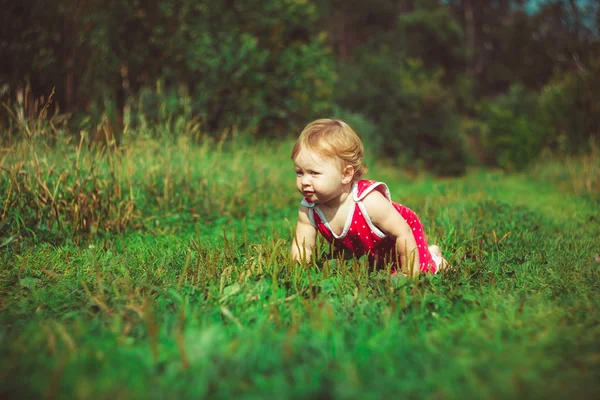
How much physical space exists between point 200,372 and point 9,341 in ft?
2.34

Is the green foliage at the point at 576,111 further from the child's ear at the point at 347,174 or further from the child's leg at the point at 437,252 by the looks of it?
the child's ear at the point at 347,174

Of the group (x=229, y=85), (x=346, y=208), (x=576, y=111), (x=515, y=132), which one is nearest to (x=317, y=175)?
(x=346, y=208)

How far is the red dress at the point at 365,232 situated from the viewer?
2.88 meters

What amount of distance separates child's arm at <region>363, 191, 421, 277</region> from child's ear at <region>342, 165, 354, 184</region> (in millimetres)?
152

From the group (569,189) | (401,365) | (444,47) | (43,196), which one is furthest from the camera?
(444,47)

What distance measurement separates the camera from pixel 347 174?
111 inches

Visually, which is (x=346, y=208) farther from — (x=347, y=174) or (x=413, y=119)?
(x=413, y=119)

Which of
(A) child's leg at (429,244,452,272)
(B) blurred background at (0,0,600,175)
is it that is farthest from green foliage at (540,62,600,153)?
(A) child's leg at (429,244,452,272)

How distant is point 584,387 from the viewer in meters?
1.30

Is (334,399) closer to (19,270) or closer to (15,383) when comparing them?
(15,383)

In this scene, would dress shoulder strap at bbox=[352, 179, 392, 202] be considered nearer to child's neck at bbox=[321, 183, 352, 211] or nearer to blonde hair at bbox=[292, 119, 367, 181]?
child's neck at bbox=[321, 183, 352, 211]

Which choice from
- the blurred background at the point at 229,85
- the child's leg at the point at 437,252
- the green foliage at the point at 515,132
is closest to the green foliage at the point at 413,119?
the blurred background at the point at 229,85

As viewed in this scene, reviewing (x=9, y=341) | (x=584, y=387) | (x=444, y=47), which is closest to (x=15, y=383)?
(x=9, y=341)

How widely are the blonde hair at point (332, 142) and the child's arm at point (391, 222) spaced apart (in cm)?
24
